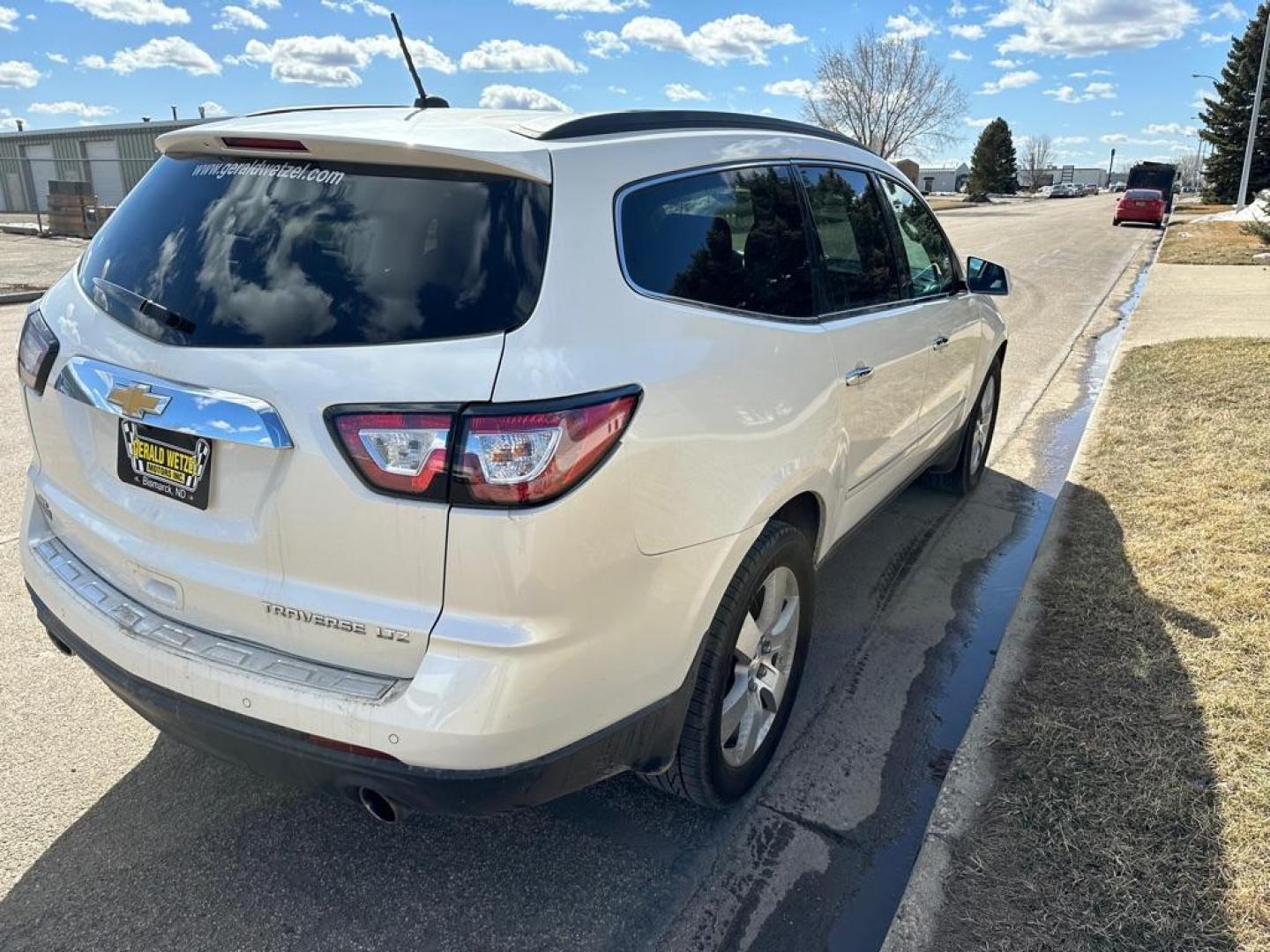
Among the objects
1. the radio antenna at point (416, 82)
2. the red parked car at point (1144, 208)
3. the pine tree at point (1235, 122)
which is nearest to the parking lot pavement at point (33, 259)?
the radio antenna at point (416, 82)

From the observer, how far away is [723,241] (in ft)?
8.52

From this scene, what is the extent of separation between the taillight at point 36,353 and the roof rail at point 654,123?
1389 mm

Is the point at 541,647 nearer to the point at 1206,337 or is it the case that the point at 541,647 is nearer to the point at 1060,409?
the point at 1060,409

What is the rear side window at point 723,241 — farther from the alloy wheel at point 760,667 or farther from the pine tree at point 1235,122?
the pine tree at point 1235,122

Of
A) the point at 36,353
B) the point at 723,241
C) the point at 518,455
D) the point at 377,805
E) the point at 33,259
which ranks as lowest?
the point at 377,805

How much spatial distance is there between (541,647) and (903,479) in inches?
105

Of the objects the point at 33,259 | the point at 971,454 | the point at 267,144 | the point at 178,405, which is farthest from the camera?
the point at 33,259

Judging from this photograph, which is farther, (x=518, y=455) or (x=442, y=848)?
(x=442, y=848)

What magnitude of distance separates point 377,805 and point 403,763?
0.19 metres

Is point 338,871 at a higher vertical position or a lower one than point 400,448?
lower

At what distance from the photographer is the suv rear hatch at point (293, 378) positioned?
1.90 m

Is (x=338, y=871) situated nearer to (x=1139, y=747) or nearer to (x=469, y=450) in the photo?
(x=469, y=450)

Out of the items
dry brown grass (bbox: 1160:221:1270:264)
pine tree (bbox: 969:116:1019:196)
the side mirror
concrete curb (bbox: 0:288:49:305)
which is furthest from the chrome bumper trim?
pine tree (bbox: 969:116:1019:196)

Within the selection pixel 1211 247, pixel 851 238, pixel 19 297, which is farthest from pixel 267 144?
pixel 1211 247
